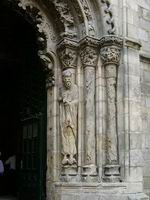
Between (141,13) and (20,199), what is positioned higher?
(141,13)

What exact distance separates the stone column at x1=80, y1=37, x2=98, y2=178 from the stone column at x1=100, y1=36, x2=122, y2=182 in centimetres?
15

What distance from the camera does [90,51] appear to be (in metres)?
5.89

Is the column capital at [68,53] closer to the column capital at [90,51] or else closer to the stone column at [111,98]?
the column capital at [90,51]

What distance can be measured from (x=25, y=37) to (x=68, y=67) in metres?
1.67

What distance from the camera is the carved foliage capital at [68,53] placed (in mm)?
5996

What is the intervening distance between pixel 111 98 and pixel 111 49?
69 centimetres

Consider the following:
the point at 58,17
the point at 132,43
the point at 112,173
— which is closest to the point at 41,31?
the point at 58,17

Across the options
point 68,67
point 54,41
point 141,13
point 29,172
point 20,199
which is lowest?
point 20,199

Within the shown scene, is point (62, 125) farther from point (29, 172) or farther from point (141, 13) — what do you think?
point (141, 13)

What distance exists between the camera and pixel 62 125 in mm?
5934

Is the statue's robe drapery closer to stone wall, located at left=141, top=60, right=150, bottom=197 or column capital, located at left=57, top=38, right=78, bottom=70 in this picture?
column capital, located at left=57, top=38, right=78, bottom=70

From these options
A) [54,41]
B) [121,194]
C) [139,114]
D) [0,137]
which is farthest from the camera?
[0,137]

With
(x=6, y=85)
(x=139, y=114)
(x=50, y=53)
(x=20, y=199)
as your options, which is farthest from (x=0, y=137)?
(x=139, y=114)

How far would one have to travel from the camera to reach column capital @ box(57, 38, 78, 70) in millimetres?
5996
